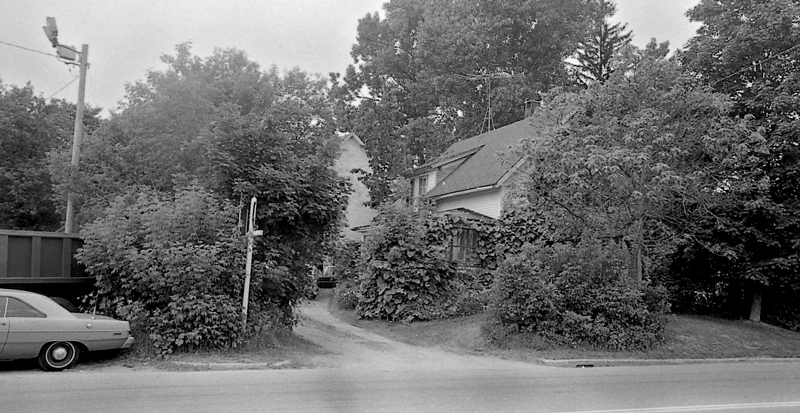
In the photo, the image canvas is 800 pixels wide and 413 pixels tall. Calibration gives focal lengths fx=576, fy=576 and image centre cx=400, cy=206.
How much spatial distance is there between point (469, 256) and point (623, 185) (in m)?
6.39

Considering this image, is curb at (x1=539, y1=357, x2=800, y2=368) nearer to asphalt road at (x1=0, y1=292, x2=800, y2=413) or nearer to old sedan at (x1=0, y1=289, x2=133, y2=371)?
asphalt road at (x1=0, y1=292, x2=800, y2=413)

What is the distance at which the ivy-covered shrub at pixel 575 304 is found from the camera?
1363 centimetres

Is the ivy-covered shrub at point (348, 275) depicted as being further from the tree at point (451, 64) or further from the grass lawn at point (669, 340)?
the tree at point (451, 64)

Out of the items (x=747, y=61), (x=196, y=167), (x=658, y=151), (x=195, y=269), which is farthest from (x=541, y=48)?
(x=195, y=269)

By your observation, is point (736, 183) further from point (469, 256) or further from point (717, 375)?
point (469, 256)

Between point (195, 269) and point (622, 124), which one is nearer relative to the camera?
point (195, 269)

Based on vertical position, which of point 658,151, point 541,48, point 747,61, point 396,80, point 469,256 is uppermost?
point 541,48

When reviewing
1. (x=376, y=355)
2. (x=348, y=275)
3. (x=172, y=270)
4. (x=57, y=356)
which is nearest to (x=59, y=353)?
(x=57, y=356)

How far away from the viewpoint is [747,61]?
1789 cm

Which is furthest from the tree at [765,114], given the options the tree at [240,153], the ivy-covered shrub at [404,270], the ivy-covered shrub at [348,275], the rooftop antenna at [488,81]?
the rooftop antenna at [488,81]

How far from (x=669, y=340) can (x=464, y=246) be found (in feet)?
22.6

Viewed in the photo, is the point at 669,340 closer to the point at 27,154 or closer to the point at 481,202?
the point at 481,202

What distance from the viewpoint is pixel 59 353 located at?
9.26m

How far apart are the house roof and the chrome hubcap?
53.6 feet
